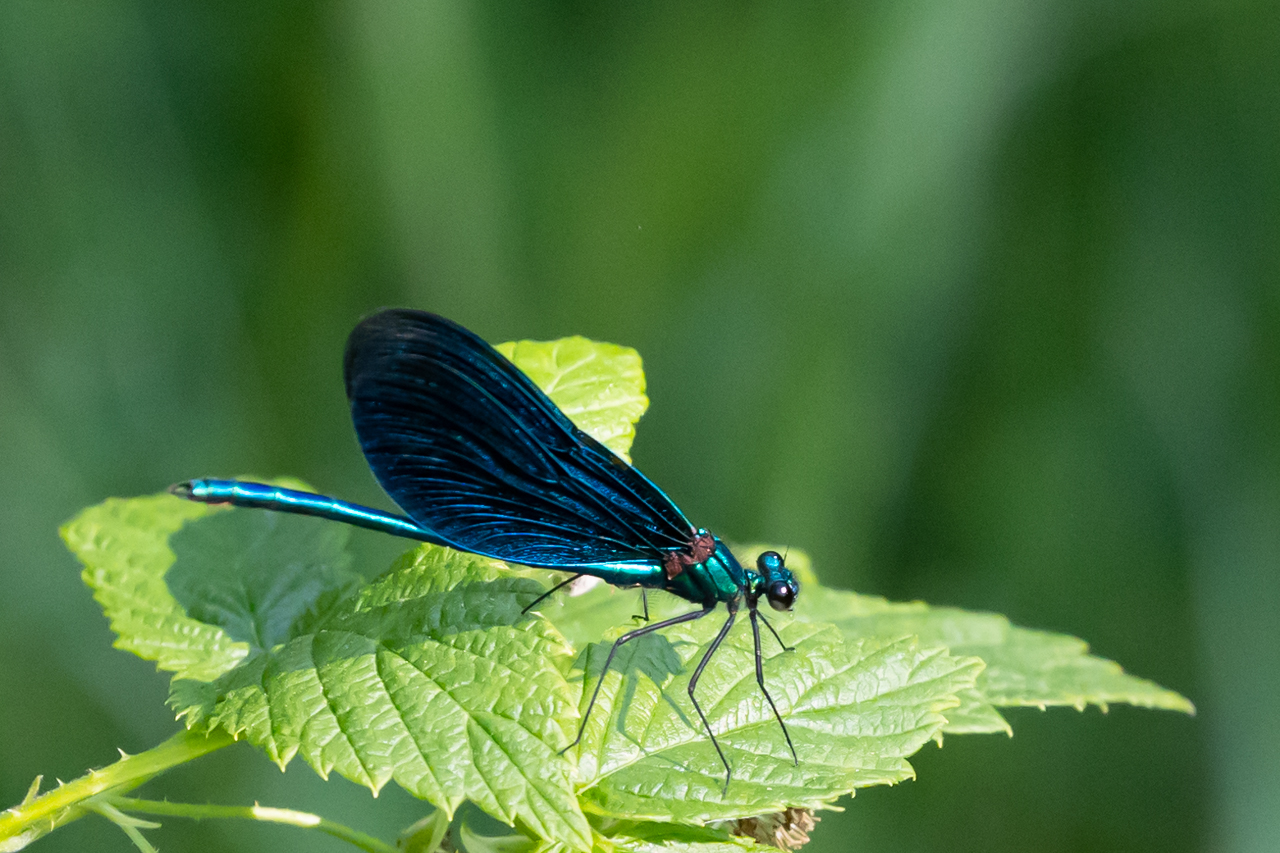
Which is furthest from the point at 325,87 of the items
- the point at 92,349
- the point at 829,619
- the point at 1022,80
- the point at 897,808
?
the point at 897,808

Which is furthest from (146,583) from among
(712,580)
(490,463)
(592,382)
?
(712,580)

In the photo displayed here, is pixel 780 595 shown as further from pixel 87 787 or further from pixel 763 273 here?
pixel 763 273

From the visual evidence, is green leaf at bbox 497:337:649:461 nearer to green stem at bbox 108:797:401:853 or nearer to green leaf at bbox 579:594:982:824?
green leaf at bbox 579:594:982:824

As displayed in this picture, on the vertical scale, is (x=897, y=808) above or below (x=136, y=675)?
below

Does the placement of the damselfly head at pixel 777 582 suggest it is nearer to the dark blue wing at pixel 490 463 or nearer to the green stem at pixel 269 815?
the dark blue wing at pixel 490 463

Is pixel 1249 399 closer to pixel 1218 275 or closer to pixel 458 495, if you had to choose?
pixel 1218 275

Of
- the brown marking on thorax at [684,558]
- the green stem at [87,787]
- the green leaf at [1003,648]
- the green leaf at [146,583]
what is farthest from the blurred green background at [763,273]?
the green stem at [87,787]
